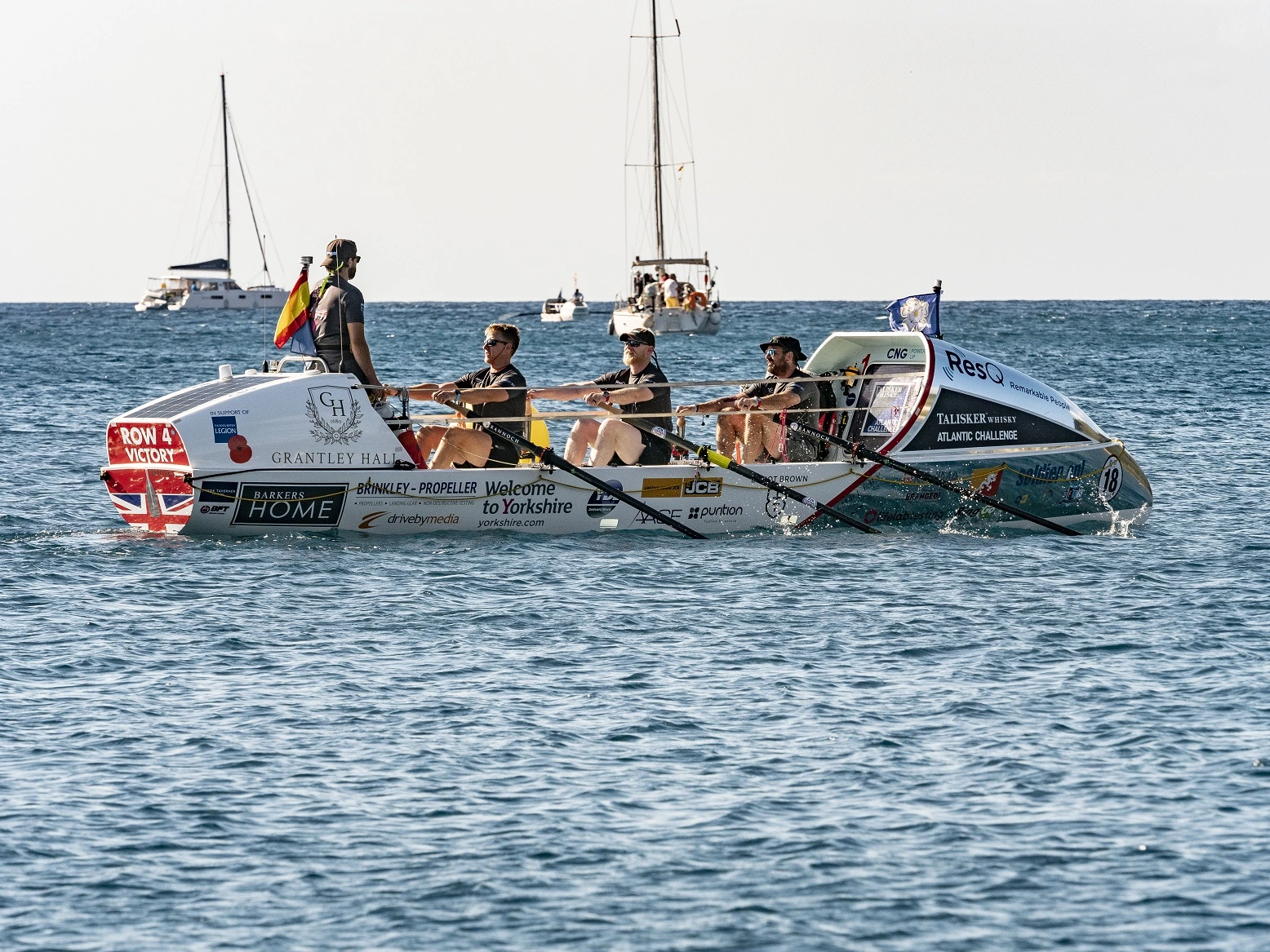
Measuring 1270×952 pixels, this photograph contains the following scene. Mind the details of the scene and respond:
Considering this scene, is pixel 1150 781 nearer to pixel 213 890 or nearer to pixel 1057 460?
pixel 213 890

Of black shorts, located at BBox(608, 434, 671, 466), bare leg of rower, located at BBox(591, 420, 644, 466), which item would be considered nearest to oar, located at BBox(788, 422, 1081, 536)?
black shorts, located at BBox(608, 434, 671, 466)

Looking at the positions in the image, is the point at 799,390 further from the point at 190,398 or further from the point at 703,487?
the point at 190,398

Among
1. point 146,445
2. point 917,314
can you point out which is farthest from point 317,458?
point 917,314

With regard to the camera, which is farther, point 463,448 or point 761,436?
point 761,436

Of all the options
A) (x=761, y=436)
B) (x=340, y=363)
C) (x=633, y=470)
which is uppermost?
(x=340, y=363)

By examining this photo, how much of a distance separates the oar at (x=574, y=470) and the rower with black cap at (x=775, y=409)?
3.05 ft

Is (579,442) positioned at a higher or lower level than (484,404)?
lower

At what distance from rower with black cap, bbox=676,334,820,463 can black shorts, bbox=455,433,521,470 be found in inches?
58.2

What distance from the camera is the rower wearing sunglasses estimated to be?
14.7m

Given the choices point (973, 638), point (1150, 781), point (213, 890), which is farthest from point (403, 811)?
point (973, 638)

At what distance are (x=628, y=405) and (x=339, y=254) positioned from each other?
2769 mm

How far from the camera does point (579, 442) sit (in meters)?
15.3

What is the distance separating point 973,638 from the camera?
36.9 feet

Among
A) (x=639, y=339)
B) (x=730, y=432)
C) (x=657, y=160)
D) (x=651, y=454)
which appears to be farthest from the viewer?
(x=657, y=160)
